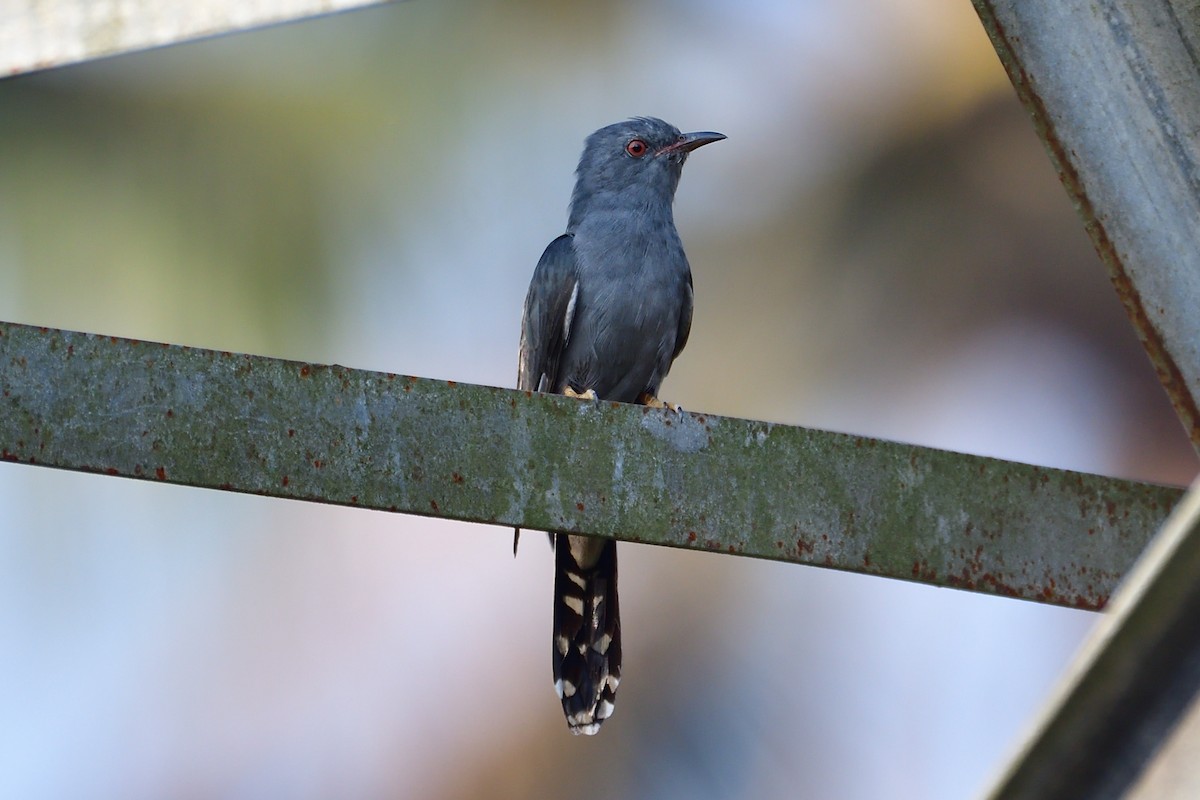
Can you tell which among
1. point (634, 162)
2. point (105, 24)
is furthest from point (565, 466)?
point (634, 162)

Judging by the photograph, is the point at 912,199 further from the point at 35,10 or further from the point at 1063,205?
the point at 35,10

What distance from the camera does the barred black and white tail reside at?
4.70m

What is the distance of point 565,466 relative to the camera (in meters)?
2.81

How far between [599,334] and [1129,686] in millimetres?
3894

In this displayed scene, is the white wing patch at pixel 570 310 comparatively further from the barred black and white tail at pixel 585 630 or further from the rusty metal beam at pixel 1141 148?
the rusty metal beam at pixel 1141 148

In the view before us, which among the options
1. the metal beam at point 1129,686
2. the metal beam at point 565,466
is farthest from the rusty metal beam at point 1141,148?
the metal beam at point 1129,686

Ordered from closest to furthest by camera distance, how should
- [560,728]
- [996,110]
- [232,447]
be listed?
[232,447] < [560,728] < [996,110]

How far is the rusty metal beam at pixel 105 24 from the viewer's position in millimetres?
4047

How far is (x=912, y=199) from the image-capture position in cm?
1121

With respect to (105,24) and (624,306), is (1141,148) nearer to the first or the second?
(624,306)

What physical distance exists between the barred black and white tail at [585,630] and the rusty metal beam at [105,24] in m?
2.25

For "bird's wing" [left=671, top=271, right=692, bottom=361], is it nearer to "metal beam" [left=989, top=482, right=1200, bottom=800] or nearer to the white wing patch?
the white wing patch

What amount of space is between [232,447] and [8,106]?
31.3 ft

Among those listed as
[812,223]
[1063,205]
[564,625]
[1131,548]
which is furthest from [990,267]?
[1131,548]
